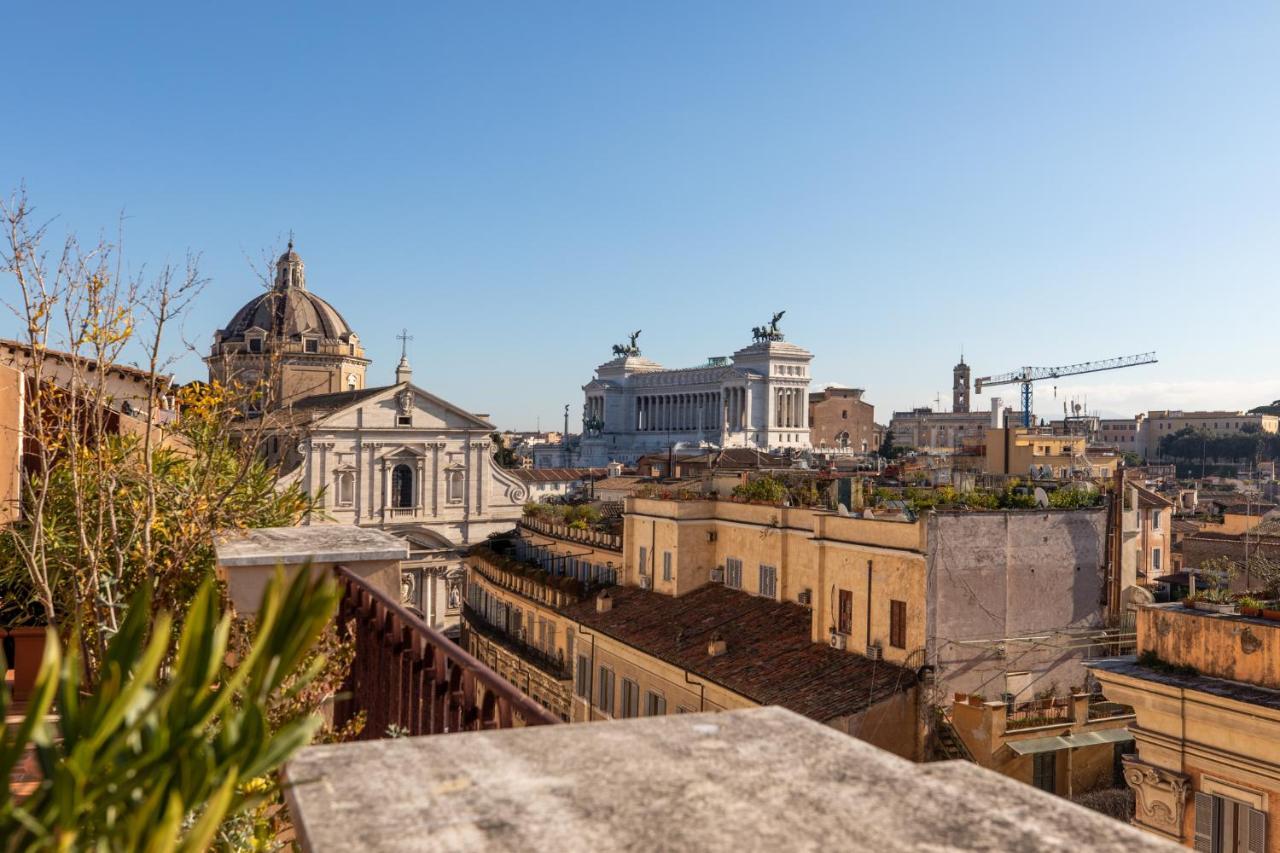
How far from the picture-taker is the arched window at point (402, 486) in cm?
4297

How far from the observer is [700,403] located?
11262cm

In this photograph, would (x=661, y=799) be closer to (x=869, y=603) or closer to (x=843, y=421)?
(x=869, y=603)

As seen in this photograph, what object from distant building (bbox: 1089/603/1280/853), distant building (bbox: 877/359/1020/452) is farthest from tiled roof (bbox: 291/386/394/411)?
distant building (bbox: 877/359/1020/452)

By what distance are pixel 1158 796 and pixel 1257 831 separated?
86 cm

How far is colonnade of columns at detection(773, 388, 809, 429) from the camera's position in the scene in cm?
10538

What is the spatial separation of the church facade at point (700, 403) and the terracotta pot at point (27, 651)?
9015cm

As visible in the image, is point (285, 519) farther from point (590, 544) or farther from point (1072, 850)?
point (590, 544)

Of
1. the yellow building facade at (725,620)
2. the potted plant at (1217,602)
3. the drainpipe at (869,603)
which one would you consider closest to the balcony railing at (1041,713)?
the yellow building facade at (725,620)

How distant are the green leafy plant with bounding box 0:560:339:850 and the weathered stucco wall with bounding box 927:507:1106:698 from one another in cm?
1547

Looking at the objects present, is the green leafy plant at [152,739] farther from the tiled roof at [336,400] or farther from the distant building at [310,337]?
the distant building at [310,337]

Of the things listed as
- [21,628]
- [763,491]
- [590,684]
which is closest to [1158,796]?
[21,628]

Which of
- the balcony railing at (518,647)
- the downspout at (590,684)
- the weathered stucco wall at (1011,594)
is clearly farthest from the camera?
the balcony railing at (518,647)

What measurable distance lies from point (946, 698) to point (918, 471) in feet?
31.9

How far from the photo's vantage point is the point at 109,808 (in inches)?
59.1
